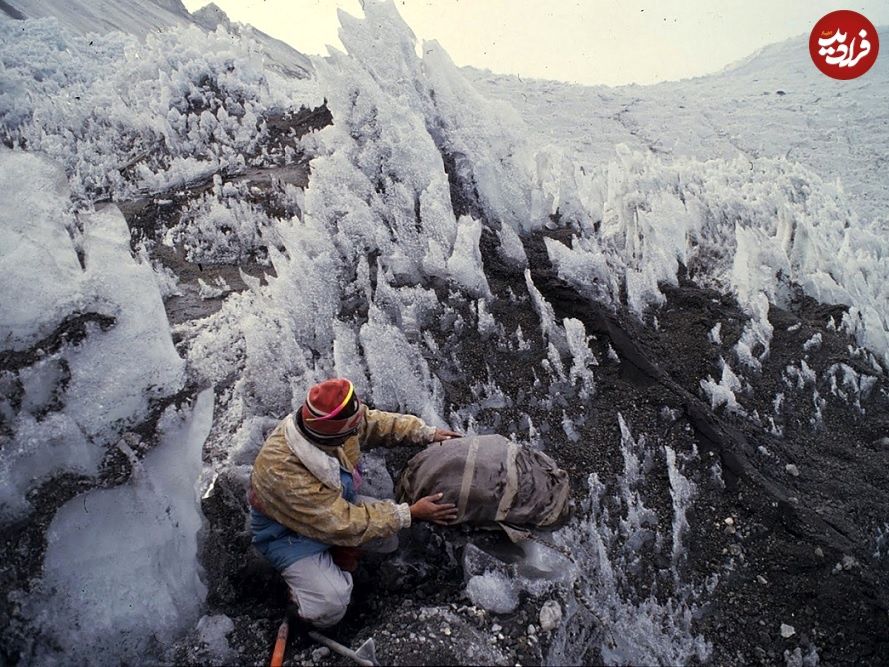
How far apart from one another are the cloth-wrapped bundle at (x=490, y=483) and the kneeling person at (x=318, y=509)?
11cm

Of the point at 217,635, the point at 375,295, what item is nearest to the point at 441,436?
the point at 217,635

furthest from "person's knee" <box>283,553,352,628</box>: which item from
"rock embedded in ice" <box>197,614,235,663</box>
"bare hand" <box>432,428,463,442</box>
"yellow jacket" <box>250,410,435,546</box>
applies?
"bare hand" <box>432,428,463,442</box>

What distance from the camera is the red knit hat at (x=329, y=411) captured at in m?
2.31

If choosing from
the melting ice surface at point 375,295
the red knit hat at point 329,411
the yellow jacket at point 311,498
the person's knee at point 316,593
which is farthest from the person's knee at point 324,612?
the red knit hat at point 329,411

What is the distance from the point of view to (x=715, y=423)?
3.53 m

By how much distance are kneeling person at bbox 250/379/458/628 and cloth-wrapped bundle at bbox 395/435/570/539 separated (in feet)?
0.35

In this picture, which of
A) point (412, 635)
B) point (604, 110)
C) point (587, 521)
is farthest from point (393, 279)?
point (604, 110)

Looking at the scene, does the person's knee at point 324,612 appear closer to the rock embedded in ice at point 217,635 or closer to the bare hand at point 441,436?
the rock embedded in ice at point 217,635

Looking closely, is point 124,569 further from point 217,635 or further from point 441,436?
point 441,436

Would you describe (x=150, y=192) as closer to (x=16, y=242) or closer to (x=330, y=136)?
(x=330, y=136)

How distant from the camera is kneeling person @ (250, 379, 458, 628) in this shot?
2.35 meters

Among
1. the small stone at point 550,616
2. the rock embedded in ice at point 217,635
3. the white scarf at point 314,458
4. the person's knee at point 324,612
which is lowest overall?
the rock embedded in ice at point 217,635

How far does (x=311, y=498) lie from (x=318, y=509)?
6 cm

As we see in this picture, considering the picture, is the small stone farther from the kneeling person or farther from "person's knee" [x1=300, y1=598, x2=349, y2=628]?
"person's knee" [x1=300, y1=598, x2=349, y2=628]
